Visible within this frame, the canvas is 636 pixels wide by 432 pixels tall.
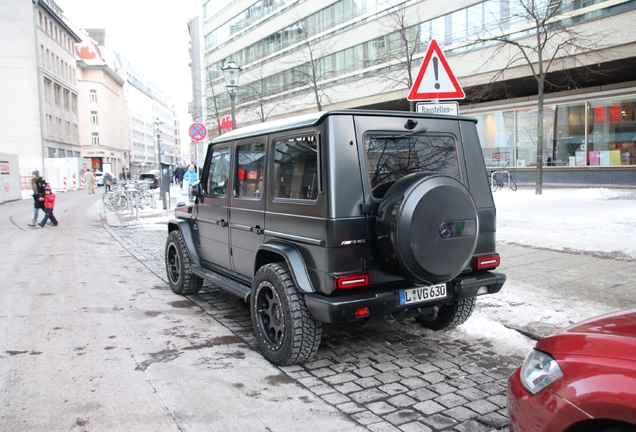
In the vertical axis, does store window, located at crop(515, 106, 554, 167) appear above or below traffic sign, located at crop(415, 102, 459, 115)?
above

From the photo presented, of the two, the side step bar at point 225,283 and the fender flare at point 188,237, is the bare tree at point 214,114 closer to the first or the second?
the fender flare at point 188,237

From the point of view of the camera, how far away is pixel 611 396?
6.36 feet

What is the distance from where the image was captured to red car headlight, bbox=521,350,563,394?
225cm

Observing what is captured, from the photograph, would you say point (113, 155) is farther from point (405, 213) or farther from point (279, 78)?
point (405, 213)

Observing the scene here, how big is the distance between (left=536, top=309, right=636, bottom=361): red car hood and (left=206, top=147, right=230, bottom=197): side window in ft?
12.6

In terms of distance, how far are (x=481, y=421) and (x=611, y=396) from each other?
1.44 meters

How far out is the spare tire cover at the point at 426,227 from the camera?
12.0 ft

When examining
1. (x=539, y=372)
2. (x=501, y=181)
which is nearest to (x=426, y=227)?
(x=539, y=372)

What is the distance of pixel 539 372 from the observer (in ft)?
7.72

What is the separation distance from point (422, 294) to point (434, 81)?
3.17m

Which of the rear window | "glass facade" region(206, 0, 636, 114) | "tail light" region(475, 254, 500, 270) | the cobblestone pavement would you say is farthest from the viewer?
"glass facade" region(206, 0, 636, 114)

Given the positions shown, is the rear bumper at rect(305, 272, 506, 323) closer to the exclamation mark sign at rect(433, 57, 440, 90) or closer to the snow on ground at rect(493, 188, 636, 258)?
the exclamation mark sign at rect(433, 57, 440, 90)

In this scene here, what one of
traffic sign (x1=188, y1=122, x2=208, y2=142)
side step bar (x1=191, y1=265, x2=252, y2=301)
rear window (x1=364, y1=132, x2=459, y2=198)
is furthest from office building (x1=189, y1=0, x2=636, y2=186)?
rear window (x1=364, y1=132, x2=459, y2=198)

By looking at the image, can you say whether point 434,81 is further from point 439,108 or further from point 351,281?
point 351,281
